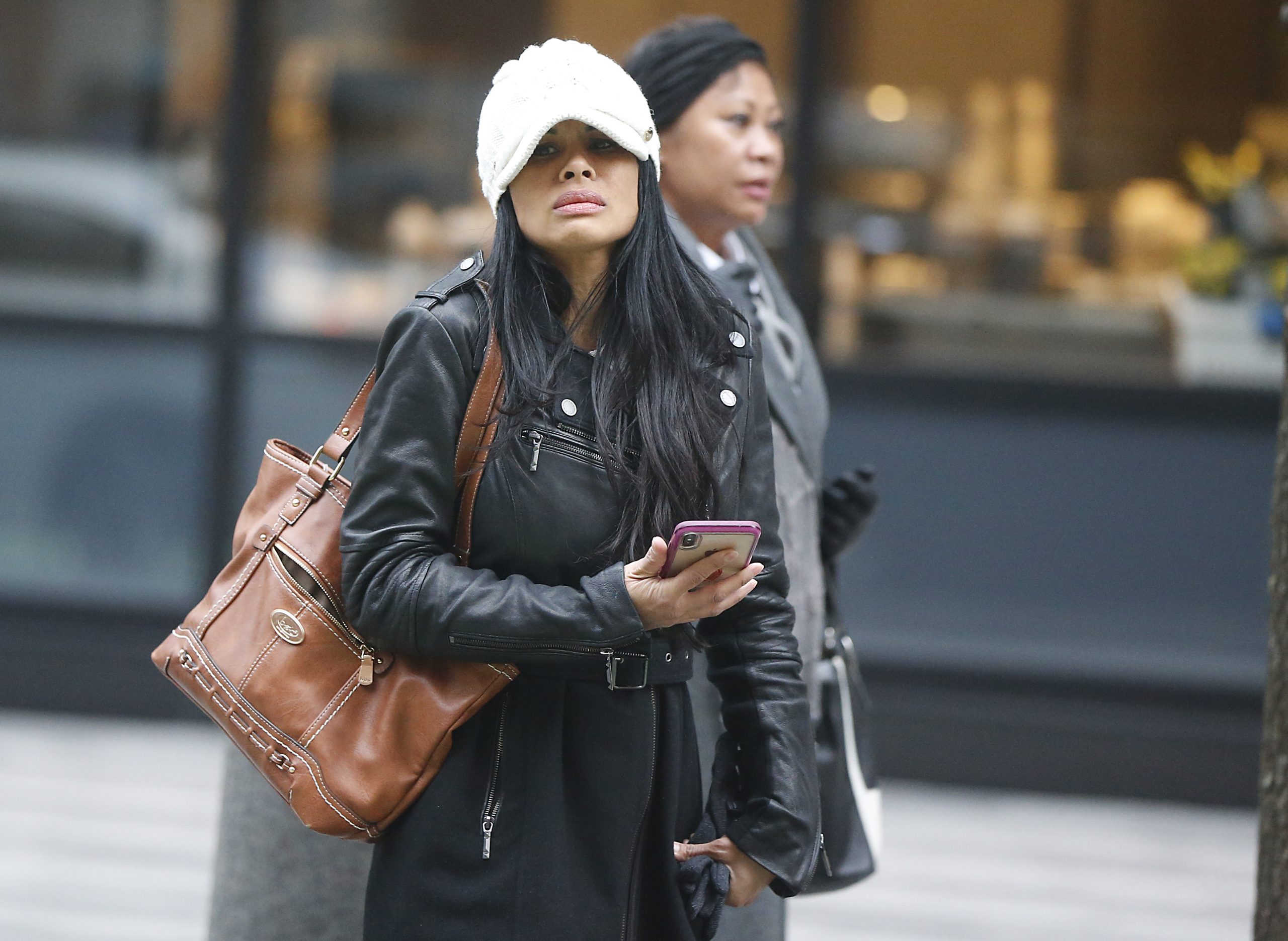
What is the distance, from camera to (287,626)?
6.82ft

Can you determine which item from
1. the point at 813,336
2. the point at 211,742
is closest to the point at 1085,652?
the point at 813,336

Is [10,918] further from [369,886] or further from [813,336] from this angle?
[813,336]

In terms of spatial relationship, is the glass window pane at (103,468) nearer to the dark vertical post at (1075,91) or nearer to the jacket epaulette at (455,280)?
the dark vertical post at (1075,91)

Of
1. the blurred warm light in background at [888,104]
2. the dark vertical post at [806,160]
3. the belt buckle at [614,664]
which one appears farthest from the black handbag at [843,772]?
the blurred warm light in background at [888,104]

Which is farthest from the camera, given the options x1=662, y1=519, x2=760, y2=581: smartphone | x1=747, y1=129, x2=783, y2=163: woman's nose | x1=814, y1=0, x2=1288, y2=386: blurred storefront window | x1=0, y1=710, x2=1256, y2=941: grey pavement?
x1=814, y1=0, x2=1288, y2=386: blurred storefront window

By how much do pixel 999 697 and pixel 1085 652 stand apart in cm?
37

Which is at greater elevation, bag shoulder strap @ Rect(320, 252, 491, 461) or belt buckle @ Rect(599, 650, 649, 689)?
bag shoulder strap @ Rect(320, 252, 491, 461)

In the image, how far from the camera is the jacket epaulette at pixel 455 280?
6.79 ft

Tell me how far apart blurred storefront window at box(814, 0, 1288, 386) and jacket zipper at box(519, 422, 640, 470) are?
13.8ft

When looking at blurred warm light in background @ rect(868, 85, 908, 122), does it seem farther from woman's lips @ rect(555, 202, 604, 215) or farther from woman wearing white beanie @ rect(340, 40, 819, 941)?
woman's lips @ rect(555, 202, 604, 215)

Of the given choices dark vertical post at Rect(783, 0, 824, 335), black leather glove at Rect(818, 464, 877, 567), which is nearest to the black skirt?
black leather glove at Rect(818, 464, 877, 567)

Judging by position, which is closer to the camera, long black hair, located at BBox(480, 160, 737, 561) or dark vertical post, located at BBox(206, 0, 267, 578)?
long black hair, located at BBox(480, 160, 737, 561)

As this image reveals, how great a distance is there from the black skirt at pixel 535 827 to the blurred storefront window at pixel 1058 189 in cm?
422

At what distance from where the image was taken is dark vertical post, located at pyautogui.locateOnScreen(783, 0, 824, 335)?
604cm
